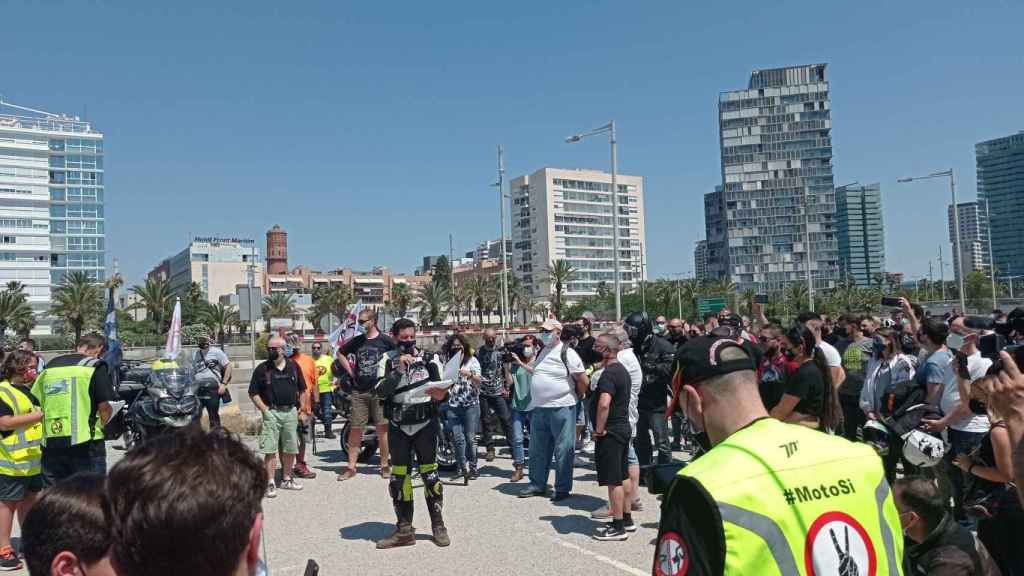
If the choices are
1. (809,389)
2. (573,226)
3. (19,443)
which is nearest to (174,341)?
(19,443)

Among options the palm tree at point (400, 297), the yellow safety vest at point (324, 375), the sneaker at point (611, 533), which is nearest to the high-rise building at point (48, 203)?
the palm tree at point (400, 297)

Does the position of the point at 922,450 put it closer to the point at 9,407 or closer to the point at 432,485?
the point at 432,485

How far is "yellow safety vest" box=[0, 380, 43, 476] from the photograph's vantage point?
648 centimetres

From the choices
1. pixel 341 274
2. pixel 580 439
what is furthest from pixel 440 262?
pixel 580 439

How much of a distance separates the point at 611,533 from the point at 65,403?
5.37m

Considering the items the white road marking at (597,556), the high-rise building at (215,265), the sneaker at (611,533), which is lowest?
the white road marking at (597,556)

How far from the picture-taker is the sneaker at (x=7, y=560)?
21.1 feet

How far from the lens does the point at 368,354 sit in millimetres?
9547

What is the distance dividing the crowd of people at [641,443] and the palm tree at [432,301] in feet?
239

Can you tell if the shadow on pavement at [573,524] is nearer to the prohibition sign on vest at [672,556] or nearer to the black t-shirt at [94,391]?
the black t-shirt at [94,391]

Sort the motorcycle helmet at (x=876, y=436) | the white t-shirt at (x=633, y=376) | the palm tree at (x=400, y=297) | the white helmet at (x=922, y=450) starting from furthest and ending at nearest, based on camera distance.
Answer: the palm tree at (x=400, y=297)
the white t-shirt at (x=633, y=376)
the white helmet at (x=922, y=450)
the motorcycle helmet at (x=876, y=436)

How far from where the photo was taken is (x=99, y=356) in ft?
24.9

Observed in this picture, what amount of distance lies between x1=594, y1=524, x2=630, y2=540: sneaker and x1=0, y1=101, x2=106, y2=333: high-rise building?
4398 inches

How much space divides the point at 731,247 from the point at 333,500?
14144 centimetres
